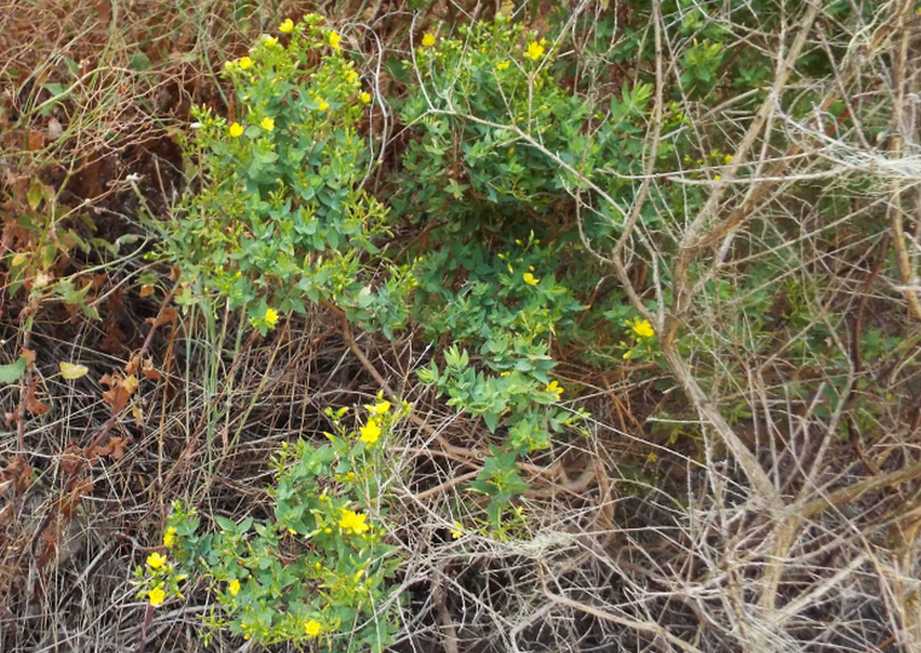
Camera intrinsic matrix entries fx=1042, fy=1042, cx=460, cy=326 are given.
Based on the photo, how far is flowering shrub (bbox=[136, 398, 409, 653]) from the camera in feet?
6.22

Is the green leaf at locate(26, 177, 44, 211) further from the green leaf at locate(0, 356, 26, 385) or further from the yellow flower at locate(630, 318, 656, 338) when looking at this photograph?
the yellow flower at locate(630, 318, 656, 338)

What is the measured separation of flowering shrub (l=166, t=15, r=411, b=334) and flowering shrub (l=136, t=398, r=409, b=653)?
0.24 metres

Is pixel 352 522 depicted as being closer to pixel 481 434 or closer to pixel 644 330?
pixel 481 434

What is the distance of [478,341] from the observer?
7.11 ft

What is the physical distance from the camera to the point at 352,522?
1874 mm

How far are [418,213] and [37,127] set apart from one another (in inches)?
37.3

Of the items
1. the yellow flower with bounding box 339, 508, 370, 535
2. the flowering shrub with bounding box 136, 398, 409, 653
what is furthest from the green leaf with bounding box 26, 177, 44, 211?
the yellow flower with bounding box 339, 508, 370, 535

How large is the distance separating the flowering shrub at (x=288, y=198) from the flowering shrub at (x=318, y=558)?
→ 0.24 metres

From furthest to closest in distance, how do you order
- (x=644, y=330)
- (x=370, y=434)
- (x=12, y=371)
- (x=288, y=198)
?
(x=12, y=371)
(x=644, y=330)
(x=288, y=198)
(x=370, y=434)

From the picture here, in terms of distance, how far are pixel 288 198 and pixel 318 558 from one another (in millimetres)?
683

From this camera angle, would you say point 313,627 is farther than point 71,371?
No

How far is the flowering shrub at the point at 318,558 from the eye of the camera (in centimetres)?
190

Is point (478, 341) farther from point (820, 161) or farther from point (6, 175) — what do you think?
point (6, 175)

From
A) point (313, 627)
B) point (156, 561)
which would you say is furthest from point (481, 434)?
point (156, 561)
